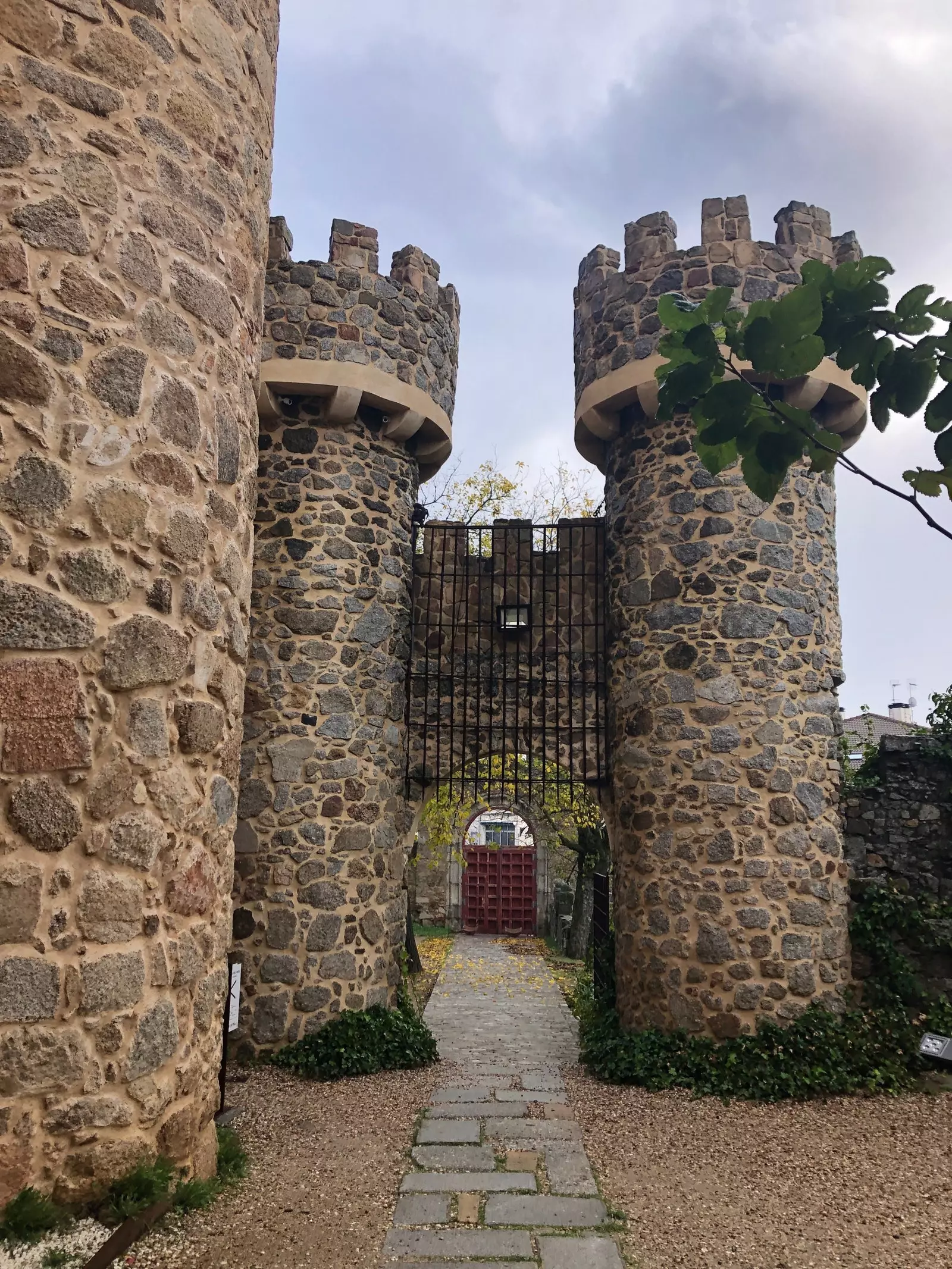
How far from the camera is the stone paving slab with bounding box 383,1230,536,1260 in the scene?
3.11 m

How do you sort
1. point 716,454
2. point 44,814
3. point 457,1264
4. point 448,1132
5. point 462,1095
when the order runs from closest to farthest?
point 716,454, point 44,814, point 457,1264, point 448,1132, point 462,1095

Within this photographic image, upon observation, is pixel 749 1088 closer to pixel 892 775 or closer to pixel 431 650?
pixel 892 775

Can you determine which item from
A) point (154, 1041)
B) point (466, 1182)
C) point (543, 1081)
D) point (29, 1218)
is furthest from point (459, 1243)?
point (543, 1081)

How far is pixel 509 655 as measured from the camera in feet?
25.4

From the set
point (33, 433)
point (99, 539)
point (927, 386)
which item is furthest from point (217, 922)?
point (927, 386)

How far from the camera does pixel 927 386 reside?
166cm

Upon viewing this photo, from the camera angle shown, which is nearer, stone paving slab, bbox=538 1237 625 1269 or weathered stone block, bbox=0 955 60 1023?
weathered stone block, bbox=0 955 60 1023

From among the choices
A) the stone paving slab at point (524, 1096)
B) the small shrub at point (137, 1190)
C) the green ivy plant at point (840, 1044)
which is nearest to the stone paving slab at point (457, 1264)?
the small shrub at point (137, 1190)

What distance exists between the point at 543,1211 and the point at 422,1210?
0.48 metres

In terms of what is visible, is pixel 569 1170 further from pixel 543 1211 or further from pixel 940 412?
pixel 940 412

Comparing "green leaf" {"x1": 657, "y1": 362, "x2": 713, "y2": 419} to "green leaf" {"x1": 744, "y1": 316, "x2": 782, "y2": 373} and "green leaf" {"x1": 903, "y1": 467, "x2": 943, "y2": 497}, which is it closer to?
"green leaf" {"x1": 744, "y1": 316, "x2": 782, "y2": 373}

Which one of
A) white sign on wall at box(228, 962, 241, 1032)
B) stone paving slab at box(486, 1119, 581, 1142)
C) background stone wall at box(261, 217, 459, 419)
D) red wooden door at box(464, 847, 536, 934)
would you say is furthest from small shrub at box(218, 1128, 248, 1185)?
red wooden door at box(464, 847, 536, 934)

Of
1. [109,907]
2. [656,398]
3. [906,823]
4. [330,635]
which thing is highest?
[656,398]

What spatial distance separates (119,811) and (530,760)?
4981 mm
